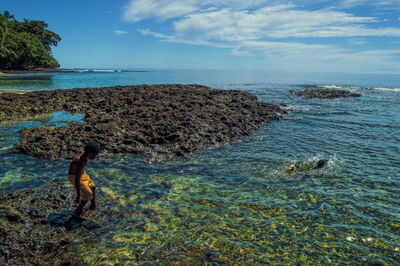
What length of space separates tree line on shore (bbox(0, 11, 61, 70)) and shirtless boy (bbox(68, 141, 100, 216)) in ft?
280

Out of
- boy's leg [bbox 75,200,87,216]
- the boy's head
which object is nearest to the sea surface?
boy's leg [bbox 75,200,87,216]

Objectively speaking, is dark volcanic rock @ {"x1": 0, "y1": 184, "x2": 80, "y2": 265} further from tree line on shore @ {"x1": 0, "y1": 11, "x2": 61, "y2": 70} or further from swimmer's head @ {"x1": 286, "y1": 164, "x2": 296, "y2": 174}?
tree line on shore @ {"x1": 0, "y1": 11, "x2": 61, "y2": 70}

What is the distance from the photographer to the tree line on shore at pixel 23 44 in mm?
73125

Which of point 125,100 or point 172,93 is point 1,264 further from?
point 172,93

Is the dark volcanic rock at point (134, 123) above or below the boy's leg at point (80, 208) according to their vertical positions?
above

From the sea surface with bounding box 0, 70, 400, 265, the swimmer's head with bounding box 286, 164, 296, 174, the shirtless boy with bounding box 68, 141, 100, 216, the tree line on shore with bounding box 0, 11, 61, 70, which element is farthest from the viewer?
the tree line on shore with bounding box 0, 11, 61, 70

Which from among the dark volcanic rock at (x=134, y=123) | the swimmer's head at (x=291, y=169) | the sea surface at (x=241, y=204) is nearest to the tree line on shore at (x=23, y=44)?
the dark volcanic rock at (x=134, y=123)

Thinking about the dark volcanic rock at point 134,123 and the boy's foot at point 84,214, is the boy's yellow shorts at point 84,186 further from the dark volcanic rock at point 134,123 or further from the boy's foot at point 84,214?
the dark volcanic rock at point 134,123

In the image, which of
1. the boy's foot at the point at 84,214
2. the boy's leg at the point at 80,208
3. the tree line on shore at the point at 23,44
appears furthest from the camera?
the tree line on shore at the point at 23,44

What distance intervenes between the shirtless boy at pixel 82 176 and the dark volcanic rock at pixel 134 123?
17.6 ft

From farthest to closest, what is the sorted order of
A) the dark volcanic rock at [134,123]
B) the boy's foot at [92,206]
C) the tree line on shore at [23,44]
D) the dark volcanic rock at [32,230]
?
the tree line on shore at [23,44], the dark volcanic rock at [134,123], the boy's foot at [92,206], the dark volcanic rock at [32,230]

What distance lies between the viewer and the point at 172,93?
28547 mm

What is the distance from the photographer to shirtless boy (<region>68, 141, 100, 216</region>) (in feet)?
19.7

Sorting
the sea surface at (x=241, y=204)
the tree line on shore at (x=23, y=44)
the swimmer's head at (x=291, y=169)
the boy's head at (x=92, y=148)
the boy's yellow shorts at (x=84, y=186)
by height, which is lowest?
the sea surface at (x=241, y=204)
